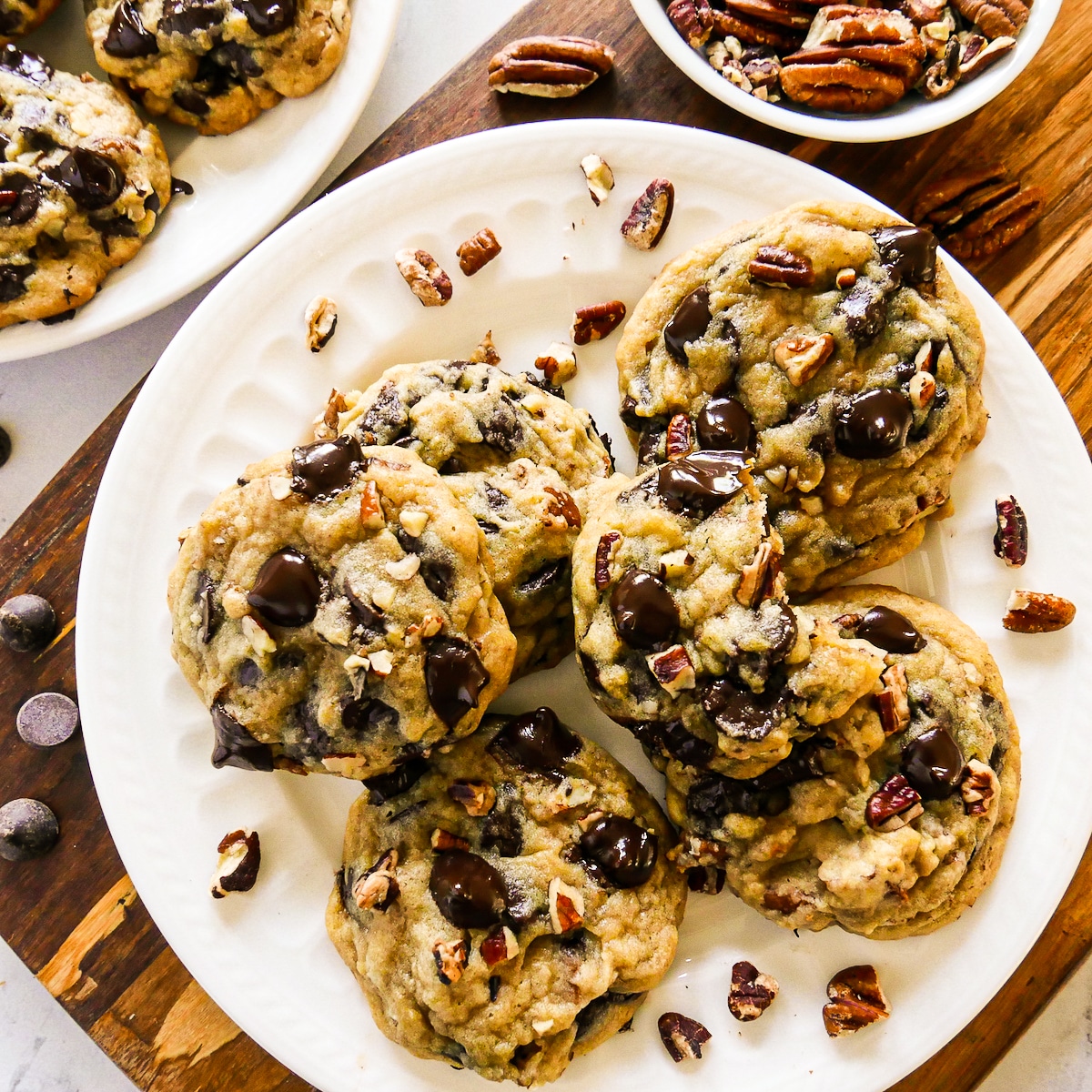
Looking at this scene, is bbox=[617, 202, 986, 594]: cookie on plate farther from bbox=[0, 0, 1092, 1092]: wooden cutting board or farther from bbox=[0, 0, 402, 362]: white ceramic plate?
bbox=[0, 0, 402, 362]: white ceramic plate

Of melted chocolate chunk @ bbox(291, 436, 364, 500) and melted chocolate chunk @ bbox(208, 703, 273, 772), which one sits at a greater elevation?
melted chocolate chunk @ bbox(291, 436, 364, 500)

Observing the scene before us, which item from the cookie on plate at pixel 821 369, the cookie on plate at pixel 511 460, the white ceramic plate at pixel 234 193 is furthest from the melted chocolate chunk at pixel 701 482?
the white ceramic plate at pixel 234 193

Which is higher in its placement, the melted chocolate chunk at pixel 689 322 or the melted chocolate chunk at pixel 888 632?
the melted chocolate chunk at pixel 689 322

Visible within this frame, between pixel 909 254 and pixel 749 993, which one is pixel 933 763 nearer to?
pixel 749 993

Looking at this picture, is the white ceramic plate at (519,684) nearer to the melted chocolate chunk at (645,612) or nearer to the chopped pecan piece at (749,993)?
the chopped pecan piece at (749,993)

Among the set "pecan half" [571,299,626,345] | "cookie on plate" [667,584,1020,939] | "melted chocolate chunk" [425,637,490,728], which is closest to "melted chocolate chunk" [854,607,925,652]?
"cookie on plate" [667,584,1020,939]

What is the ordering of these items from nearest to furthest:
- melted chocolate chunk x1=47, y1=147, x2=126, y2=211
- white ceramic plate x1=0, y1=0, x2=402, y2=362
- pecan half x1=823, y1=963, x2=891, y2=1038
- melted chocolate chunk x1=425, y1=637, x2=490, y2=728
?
melted chocolate chunk x1=425, y1=637, x2=490, y2=728 → pecan half x1=823, y1=963, x2=891, y2=1038 → melted chocolate chunk x1=47, y1=147, x2=126, y2=211 → white ceramic plate x1=0, y1=0, x2=402, y2=362

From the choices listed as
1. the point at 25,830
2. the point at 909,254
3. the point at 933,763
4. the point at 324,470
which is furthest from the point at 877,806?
the point at 25,830

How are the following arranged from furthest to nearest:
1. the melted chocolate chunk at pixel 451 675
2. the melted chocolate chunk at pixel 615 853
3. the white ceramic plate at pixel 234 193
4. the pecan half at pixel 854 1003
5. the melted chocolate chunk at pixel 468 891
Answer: the white ceramic plate at pixel 234 193 < the pecan half at pixel 854 1003 < the melted chocolate chunk at pixel 615 853 < the melted chocolate chunk at pixel 468 891 < the melted chocolate chunk at pixel 451 675
